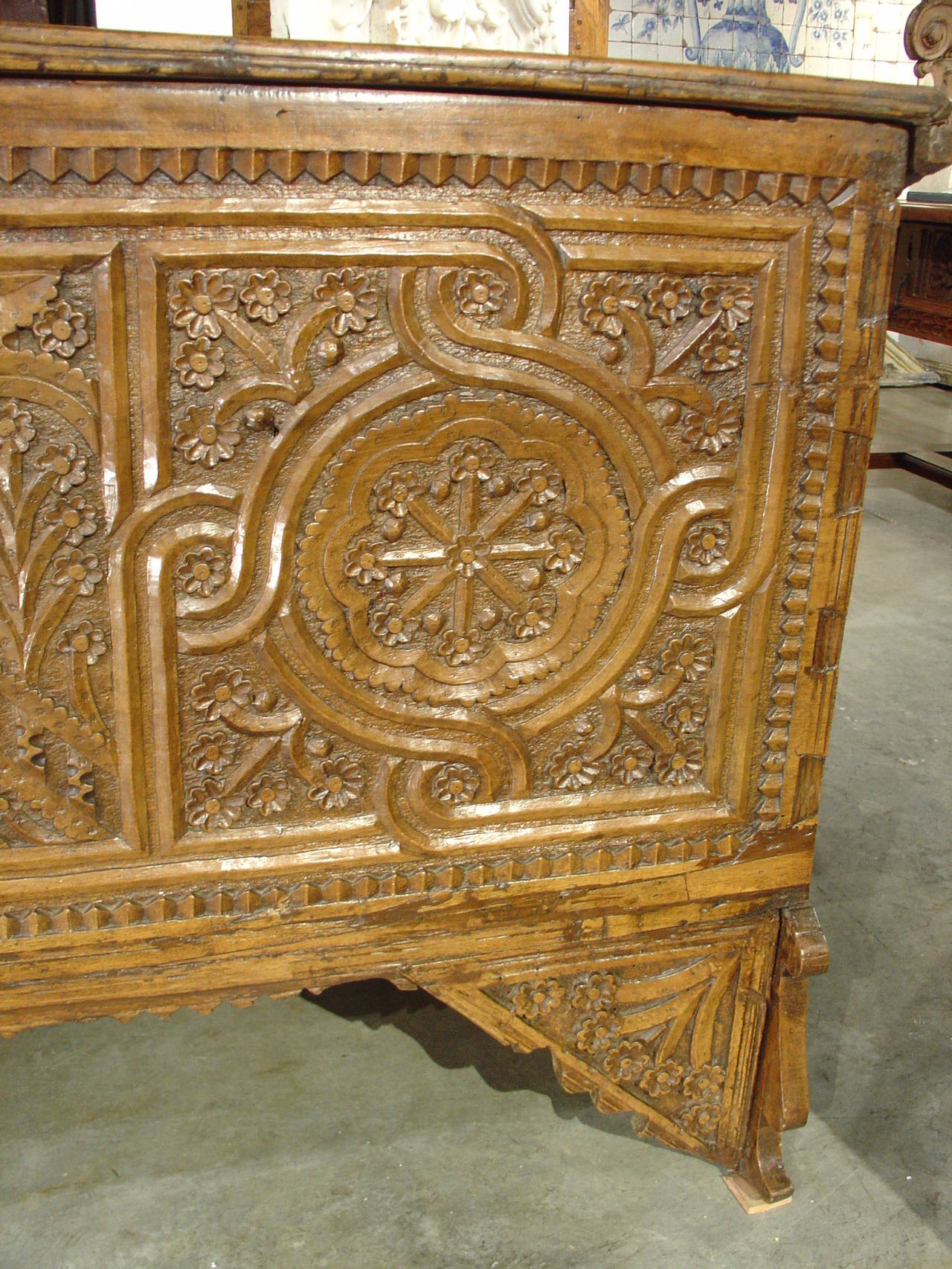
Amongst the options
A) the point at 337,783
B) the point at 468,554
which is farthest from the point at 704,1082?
the point at 468,554

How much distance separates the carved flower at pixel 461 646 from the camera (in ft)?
3.46

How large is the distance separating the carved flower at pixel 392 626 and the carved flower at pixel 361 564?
0.11 ft

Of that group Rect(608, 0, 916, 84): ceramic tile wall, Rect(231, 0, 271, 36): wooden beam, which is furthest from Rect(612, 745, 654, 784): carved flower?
Rect(608, 0, 916, 84): ceramic tile wall

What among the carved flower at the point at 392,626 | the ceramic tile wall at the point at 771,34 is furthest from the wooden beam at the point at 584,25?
the ceramic tile wall at the point at 771,34

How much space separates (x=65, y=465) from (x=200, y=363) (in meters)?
0.14

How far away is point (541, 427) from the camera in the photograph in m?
1.00

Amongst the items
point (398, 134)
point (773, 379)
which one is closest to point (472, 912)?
point (773, 379)

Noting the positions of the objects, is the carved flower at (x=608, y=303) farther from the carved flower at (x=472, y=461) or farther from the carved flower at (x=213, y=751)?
the carved flower at (x=213, y=751)

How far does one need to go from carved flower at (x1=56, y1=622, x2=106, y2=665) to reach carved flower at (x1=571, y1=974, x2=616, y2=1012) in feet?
2.07

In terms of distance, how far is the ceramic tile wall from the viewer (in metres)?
4.91

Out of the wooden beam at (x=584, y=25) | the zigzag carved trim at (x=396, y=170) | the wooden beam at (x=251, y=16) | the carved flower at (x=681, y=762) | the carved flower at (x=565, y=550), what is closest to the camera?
the zigzag carved trim at (x=396, y=170)

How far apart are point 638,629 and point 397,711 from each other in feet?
0.81

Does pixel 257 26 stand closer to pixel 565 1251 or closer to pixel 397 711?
pixel 397 711

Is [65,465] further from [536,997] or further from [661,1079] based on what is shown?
[661,1079]
